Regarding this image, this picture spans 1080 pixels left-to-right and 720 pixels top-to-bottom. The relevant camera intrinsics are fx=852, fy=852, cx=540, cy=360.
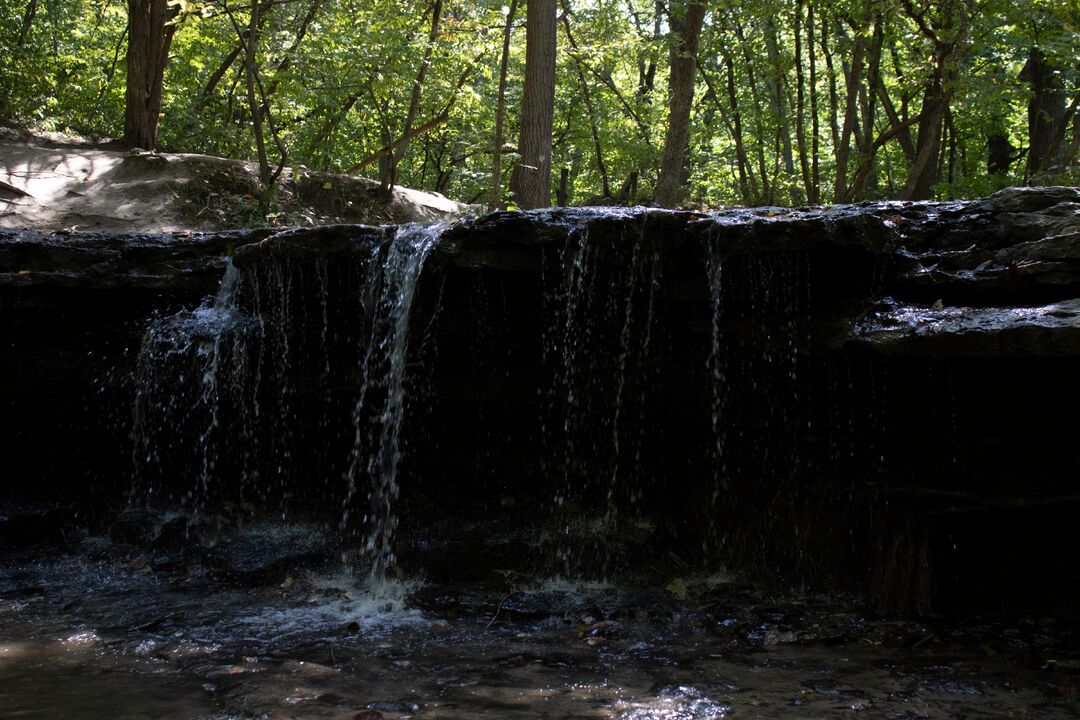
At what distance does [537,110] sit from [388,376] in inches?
216

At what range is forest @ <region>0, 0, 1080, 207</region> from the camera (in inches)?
443

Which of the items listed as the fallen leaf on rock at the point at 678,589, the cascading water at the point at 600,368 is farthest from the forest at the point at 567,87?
the fallen leaf on rock at the point at 678,589

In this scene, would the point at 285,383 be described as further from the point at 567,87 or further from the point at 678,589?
the point at 567,87

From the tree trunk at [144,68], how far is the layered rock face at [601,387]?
5816 mm

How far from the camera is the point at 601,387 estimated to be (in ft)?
21.9

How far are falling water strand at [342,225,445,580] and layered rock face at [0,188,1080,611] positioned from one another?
0.03 meters

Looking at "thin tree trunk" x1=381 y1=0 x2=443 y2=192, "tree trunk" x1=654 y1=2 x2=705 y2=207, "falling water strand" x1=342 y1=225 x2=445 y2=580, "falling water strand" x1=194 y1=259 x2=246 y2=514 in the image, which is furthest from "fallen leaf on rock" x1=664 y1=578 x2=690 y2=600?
"thin tree trunk" x1=381 y1=0 x2=443 y2=192

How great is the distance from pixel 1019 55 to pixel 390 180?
9391 millimetres

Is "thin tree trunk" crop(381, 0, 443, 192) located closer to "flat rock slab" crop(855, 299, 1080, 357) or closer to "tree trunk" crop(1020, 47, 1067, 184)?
"flat rock slab" crop(855, 299, 1080, 357)

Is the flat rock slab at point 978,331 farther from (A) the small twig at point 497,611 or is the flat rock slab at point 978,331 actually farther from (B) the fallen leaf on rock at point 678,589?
(A) the small twig at point 497,611

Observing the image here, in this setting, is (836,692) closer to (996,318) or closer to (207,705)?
(996,318)

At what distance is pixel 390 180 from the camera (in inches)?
508

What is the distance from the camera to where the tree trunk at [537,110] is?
1105 centimetres

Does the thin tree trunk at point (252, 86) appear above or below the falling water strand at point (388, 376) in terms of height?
above
